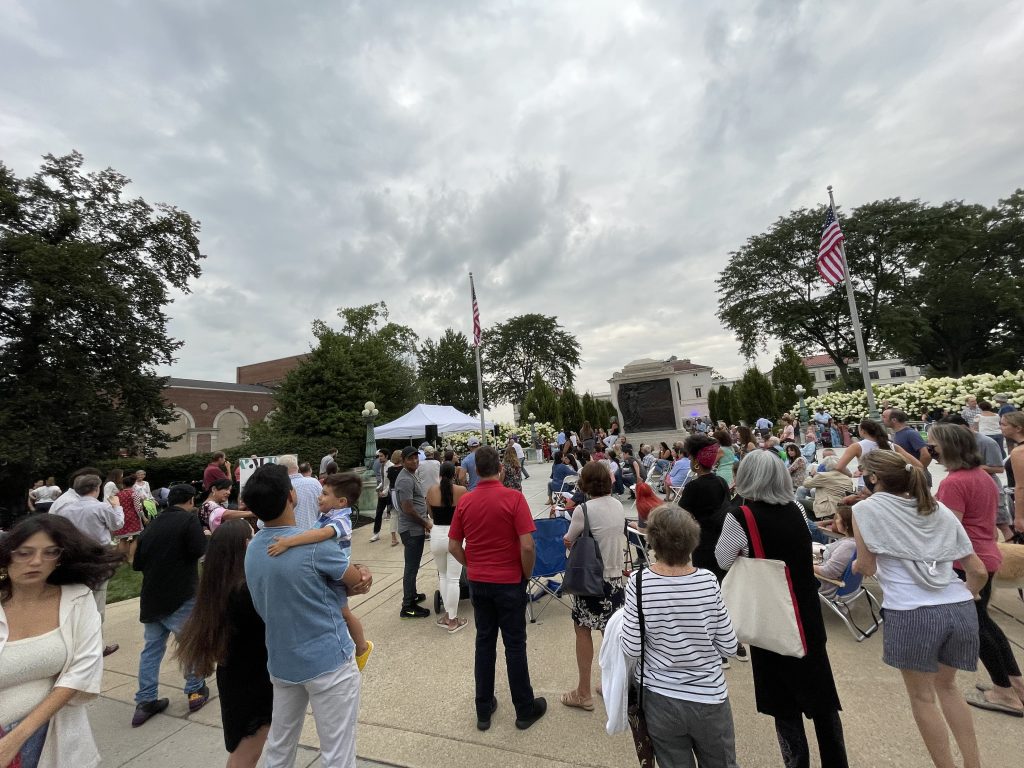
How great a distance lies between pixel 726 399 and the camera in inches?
1470

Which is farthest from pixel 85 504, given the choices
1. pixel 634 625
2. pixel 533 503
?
pixel 533 503

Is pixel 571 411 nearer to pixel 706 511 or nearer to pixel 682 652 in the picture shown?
pixel 706 511

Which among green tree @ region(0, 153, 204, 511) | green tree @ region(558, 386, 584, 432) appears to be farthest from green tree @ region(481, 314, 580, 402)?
green tree @ region(0, 153, 204, 511)

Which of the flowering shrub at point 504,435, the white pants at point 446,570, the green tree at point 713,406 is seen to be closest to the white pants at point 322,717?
the white pants at point 446,570

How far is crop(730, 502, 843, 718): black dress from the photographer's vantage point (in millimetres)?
2248

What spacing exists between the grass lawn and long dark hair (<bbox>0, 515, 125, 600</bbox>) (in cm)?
613

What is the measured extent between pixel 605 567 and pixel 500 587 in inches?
31.0

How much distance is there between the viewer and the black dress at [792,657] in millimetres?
2248

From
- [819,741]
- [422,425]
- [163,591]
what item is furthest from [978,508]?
[422,425]

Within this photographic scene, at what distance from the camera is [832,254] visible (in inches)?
482

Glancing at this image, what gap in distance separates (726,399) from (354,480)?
39.0 meters

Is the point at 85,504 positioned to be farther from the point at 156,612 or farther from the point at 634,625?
the point at 634,625

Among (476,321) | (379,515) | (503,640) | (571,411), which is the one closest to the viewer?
(503,640)

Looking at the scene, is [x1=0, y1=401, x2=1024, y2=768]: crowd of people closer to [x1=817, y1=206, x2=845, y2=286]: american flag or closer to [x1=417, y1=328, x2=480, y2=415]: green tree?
[x1=817, y1=206, x2=845, y2=286]: american flag
